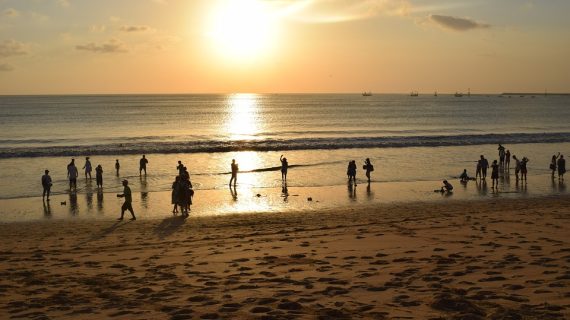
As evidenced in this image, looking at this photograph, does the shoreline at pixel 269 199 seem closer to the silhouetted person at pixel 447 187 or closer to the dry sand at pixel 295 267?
the silhouetted person at pixel 447 187

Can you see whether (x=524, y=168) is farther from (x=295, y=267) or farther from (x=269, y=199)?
(x=295, y=267)

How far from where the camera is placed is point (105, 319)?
7543 millimetres

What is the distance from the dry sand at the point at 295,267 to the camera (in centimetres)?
778

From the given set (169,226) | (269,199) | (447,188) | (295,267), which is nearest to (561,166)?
(447,188)

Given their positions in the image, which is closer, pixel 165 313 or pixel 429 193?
pixel 165 313

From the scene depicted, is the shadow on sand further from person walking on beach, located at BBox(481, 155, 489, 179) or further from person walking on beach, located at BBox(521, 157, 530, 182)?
person walking on beach, located at BBox(521, 157, 530, 182)

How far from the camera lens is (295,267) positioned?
A: 10.3 meters

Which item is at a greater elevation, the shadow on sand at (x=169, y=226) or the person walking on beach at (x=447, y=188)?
the person walking on beach at (x=447, y=188)

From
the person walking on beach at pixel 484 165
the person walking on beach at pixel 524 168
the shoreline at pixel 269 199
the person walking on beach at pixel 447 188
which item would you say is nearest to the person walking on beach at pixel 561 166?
the shoreline at pixel 269 199

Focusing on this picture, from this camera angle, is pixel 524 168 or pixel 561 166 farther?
pixel 524 168

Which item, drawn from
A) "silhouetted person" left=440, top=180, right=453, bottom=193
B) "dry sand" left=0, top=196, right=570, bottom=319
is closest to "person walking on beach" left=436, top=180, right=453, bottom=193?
"silhouetted person" left=440, top=180, right=453, bottom=193

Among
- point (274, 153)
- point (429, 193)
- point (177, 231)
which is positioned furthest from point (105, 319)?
point (274, 153)

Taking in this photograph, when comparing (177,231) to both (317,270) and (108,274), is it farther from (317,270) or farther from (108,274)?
(317,270)

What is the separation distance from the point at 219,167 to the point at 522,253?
24363mm
